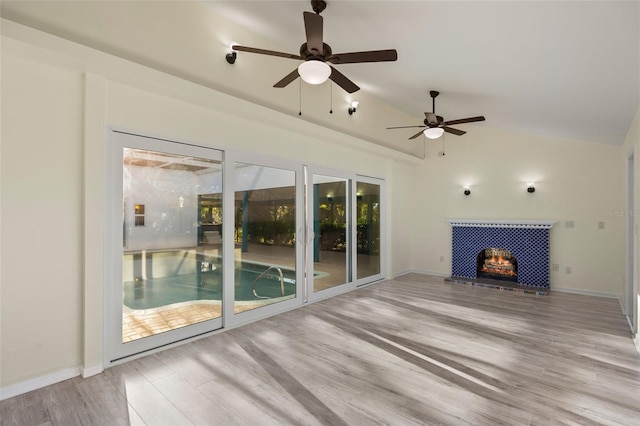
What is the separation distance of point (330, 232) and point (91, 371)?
12.5ft

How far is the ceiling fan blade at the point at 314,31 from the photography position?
2.61 metres

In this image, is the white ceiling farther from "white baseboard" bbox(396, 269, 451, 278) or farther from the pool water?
"white baseboard" bbox(396, 269, 451, 278)

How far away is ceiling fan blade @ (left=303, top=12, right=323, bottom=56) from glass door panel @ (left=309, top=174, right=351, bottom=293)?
2549mm

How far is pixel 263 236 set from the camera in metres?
4.61

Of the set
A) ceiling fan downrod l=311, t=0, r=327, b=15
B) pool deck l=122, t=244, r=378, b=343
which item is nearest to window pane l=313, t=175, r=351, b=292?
pool deck l=122, t=244, r=378, b=343

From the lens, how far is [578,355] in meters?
3.31

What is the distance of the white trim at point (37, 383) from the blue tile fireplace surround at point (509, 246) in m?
6.48

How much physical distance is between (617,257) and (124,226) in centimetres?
749

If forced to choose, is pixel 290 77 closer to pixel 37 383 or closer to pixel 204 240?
pixel 204 240

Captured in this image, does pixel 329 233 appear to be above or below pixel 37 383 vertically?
above

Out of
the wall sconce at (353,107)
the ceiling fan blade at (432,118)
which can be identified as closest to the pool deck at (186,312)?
the wall sconce at (353,107)

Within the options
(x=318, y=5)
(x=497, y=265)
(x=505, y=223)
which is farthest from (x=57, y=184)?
(x=497, y=265)

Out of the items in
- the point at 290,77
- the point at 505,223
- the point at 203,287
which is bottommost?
the point at 203,287

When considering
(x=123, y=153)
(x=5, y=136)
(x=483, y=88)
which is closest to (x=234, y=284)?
(x=123, y=153)
